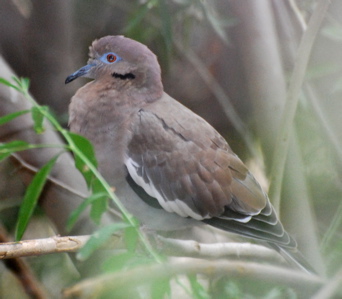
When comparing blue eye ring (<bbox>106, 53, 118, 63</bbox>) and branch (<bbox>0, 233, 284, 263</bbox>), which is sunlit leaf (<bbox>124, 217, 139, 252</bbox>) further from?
blue eye ring (<bbox>106, 53, 118, 63</bbox>)

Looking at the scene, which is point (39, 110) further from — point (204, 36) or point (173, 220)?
point (204, 36)

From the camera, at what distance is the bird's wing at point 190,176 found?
1620 millimetres

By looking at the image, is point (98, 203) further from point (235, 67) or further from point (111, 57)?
point (235, 67)

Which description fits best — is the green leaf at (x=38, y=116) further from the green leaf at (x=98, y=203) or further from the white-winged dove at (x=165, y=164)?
the white-winged dove at (x=165, y=164)

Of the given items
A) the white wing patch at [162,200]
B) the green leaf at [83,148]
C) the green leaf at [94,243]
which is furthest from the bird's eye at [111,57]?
the green leaf at [94,243]

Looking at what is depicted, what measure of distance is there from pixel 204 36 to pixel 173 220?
134 cm

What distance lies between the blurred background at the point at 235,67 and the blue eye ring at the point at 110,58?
0.20 metres

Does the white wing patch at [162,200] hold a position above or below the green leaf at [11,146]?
below

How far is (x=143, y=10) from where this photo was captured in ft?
6.43

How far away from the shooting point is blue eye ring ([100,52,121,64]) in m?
1.75

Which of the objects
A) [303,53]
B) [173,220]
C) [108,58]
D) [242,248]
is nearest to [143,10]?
[108,58]

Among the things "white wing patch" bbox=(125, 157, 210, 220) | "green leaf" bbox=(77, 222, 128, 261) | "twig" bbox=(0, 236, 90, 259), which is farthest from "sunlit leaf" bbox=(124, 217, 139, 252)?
"white wing patch" bbox=(125, 157, 210, 220)

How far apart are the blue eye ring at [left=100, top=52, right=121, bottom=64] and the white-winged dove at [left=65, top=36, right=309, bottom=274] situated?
2 cm

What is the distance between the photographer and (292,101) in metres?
1.71
